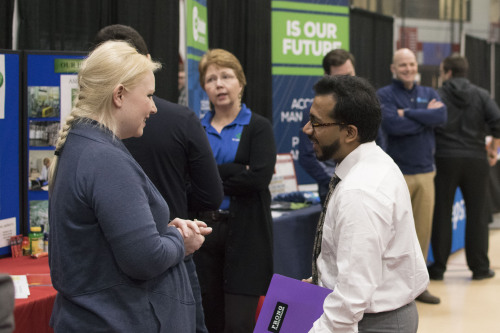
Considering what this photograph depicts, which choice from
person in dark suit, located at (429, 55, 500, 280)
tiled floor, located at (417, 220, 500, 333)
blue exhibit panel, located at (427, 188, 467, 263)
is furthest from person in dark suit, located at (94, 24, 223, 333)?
blue exhibit panel, located at (427, 188, 467, 263)

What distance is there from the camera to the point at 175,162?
2.42m

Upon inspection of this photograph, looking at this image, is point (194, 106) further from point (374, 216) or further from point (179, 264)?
point (374, 216)

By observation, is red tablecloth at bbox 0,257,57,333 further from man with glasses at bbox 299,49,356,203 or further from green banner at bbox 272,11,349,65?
green banner at bbox 272,11,349,65

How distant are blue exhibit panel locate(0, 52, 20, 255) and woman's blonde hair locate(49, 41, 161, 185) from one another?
4.07ft

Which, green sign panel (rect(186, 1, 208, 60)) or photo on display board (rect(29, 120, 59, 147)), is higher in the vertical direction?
green sign panel (rect(186, 1, 208, 60))

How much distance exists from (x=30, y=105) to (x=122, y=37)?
27.7 inches

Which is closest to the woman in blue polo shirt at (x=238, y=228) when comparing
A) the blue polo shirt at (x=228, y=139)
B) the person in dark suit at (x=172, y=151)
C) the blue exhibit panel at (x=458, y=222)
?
the blue polo shirt at (x=228, y=139)

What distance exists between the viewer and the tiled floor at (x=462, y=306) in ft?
14.4

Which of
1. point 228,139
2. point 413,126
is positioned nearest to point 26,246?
point 228,139

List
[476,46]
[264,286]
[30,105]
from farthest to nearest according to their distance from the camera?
[476,46]
[264,286]
[30,105]

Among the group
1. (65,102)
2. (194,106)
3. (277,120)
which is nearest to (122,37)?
(65,102)

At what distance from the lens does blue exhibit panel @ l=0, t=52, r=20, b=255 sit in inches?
111

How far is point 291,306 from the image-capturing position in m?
1.72

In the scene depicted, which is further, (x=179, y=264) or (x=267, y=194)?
(x=267, y=194)
